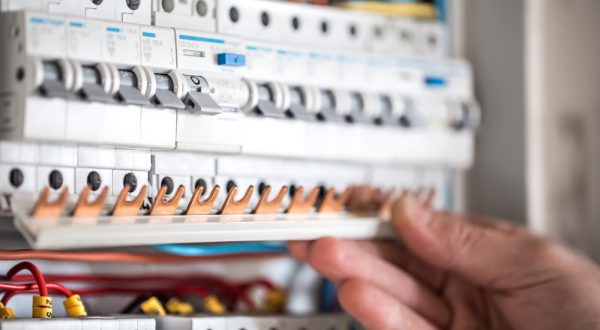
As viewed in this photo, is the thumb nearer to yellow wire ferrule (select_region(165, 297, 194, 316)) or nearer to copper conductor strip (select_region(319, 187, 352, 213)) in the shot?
copper conductor strip (select_region(319, 187, 352, 213))

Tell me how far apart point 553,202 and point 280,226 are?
1.76ft

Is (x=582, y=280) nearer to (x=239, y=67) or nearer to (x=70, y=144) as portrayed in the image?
(x=239, y=67)

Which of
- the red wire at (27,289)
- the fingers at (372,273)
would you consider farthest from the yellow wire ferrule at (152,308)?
the fingers at (372,273)

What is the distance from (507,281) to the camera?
1.05 meters

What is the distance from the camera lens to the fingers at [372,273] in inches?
38.7

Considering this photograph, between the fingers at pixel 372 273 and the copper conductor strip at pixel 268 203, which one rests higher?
the copper conductor strip at pixel 268 203

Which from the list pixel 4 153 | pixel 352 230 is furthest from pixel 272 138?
pixel 4 153

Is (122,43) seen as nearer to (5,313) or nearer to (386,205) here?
(5,313)

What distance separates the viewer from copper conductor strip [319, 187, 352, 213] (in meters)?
0.99

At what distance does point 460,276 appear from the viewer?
1119 millimetres

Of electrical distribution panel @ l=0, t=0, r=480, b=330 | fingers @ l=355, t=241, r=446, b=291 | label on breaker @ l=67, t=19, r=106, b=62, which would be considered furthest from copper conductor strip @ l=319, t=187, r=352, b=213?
label on breaker @ l=67, t=19, r=106, b=62

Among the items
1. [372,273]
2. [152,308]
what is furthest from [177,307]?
[372,273]

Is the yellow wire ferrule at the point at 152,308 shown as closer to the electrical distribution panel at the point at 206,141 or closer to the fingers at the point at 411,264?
the electrical distribution panel at the point at 206,141

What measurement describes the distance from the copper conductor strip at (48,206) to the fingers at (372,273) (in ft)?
1.13
